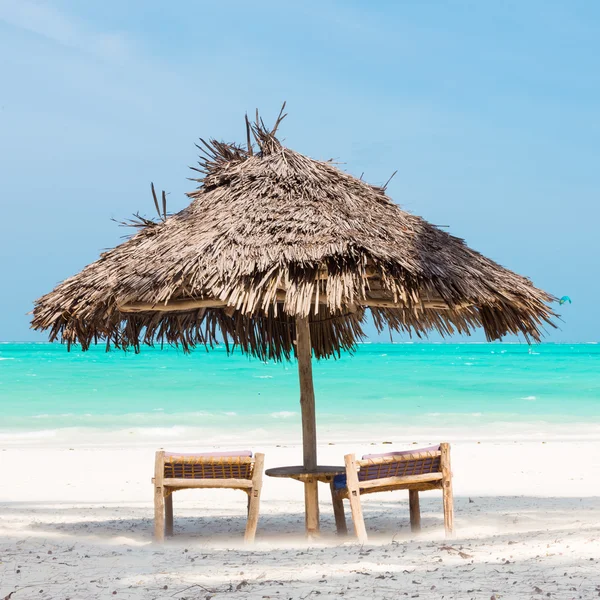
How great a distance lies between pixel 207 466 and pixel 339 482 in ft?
2.45

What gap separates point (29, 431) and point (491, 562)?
1337cm

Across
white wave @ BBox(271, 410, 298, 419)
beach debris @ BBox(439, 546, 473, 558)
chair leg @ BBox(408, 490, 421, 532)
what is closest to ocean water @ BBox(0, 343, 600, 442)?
white wave @ BBox(271, 410, 298, 419)

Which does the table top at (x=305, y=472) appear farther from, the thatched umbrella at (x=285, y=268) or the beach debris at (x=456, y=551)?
the beach debris at (x=456, y=551)

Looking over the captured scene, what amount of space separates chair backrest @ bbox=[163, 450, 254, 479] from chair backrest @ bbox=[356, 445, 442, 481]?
A: 63cm

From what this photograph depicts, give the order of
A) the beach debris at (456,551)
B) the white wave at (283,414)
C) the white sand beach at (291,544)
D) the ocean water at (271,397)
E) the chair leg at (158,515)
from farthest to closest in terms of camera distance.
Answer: the white wave at (283,414) → the ocean water at (271,397) → the chair leg at (158,515) → the beach debris at (456,551) → the white sand beach at (291,544)

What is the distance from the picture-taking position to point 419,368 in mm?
35500

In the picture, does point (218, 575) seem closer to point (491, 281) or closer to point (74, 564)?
point (74, 564)

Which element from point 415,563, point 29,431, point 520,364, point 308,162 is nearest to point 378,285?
point 308,162

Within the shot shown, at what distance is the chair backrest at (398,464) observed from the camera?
430cm

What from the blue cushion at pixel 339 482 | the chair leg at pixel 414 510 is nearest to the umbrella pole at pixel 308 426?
the blue cushion at pixel 339 482

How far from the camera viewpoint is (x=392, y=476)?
4352mm

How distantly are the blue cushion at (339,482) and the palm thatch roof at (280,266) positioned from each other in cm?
93

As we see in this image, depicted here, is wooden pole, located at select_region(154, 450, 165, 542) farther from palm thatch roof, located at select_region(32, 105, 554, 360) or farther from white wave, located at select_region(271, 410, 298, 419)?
white wave, located at select_region(271, 410, 298, 419)

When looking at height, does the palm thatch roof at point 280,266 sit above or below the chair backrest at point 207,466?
above
